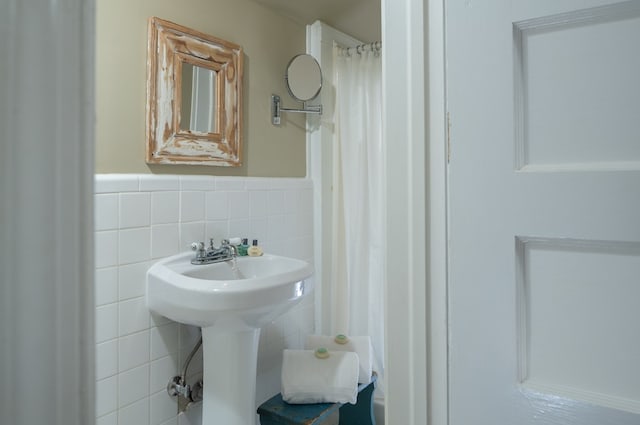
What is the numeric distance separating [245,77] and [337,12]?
2.14 feet

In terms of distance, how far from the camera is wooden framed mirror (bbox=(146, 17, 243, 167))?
1.41 meters

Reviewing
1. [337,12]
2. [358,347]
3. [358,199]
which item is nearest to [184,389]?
[358,347]

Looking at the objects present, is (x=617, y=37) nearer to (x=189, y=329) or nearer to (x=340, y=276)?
(x=189, y=329)

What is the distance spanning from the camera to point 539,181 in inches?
24.8

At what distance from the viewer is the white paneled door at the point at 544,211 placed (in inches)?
22.7

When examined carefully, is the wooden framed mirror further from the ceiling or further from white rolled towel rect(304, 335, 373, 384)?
white rolled towel rect(304, 335, 373, 384)

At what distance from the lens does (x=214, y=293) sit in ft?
3.69

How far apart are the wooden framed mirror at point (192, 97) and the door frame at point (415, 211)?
3.15 ft

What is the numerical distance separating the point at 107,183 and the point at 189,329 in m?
0.65

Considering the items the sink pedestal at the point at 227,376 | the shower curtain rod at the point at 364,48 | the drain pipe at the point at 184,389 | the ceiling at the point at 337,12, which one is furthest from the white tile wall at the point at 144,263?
the shower curtain rod at the point at 364,48

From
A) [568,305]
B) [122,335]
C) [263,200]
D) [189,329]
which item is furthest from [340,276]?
[568,305]

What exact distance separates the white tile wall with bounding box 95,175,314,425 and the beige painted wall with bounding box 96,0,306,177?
3.3 inches

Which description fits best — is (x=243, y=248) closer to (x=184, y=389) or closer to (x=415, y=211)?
(x=184, y=389)

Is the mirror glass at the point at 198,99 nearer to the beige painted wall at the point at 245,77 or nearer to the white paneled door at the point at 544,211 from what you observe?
the beige painted wall at the point at 245,77
